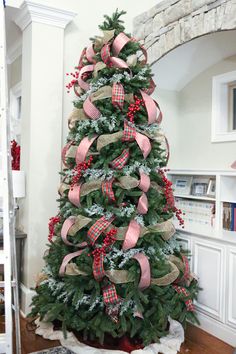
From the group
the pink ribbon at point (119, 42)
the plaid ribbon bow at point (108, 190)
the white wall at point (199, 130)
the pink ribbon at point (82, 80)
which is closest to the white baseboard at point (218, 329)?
the plaid ribbon bow at point (108, 190)

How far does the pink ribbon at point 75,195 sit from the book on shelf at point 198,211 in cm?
134

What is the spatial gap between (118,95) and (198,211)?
5.19 ft

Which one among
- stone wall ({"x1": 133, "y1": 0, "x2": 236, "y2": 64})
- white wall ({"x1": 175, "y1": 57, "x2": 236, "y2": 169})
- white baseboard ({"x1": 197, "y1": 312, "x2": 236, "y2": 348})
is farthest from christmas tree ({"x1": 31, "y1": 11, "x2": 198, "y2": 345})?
white wall ({"x1": 175, "y1": 57, "x2": 236, "y2": 169})

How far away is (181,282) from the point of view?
2.63 meters

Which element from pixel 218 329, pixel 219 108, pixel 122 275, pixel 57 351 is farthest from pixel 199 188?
pixel 57 351

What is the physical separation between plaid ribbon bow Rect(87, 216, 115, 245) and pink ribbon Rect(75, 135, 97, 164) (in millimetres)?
408

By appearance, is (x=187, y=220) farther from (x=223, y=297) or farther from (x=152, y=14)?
(x=152, y=14)

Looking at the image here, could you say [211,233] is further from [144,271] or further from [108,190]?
[108,190]

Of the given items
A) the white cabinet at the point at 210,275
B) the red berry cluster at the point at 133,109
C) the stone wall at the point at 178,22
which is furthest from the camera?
the white cabinet at the point at 210,275

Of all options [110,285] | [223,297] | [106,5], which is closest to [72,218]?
[110,285]

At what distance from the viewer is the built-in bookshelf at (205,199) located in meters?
3.08

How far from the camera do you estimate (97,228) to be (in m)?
2.30

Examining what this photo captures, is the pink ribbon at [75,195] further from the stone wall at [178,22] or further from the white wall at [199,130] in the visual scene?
the white wall at [199,130]

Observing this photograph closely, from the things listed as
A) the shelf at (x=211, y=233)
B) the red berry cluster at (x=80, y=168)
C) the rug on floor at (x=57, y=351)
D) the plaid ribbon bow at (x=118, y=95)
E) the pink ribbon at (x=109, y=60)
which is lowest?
the rug on floor at (x=57, y=351)
